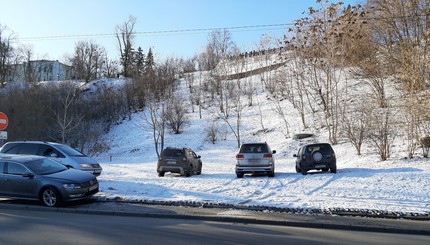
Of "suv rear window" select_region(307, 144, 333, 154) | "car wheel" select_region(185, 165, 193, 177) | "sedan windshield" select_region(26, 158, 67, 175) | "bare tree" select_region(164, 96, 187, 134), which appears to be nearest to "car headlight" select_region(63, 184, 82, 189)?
"sedan windshield" select_region(26, 158, 67, 175)

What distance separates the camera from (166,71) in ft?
237

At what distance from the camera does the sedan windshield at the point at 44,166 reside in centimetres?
1360

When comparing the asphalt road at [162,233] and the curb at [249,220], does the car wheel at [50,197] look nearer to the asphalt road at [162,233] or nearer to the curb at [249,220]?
the curb at [249,220]

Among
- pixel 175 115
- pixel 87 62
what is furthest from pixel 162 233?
pixel 87 62

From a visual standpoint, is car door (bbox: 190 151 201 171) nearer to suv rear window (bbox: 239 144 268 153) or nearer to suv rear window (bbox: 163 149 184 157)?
suv rear window (bbox: 163 149 184 157)

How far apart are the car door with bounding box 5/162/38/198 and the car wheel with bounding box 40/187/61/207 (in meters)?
0.31

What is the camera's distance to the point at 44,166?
45.9 ft

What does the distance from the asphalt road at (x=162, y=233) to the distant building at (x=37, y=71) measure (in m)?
69.1

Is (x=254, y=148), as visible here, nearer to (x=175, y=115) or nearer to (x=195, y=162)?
(x=195, y=162)

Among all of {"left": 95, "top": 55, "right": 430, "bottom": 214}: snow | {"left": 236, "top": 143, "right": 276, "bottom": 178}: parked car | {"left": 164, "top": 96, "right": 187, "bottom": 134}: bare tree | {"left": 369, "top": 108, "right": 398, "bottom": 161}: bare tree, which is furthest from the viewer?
{"left": 164, "top": 96, "right": 187, "bottom": 134}: bare tree

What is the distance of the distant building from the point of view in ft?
262

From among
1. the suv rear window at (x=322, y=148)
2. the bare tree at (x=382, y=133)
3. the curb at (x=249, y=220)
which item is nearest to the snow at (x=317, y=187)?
the bare tree at (x=382, y=133)

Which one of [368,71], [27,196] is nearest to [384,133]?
[368,71]

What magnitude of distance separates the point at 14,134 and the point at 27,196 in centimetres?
4448
